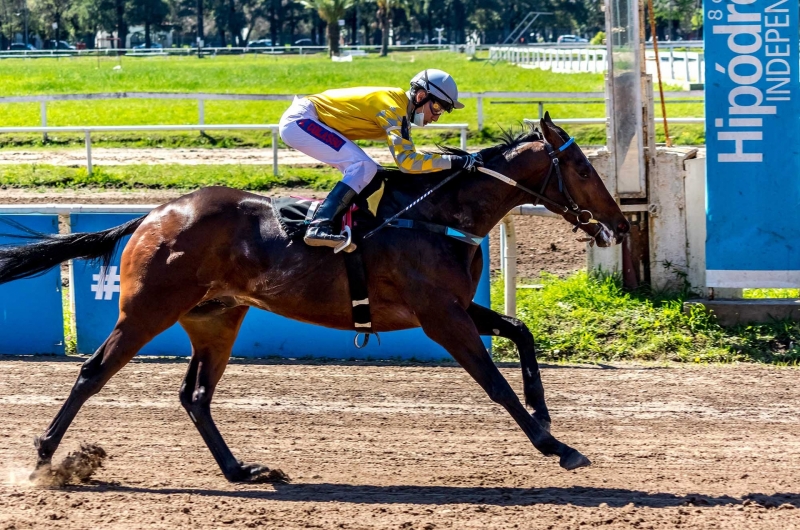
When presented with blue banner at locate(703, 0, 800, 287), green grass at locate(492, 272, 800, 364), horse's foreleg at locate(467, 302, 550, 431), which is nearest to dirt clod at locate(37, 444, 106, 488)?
horse's foreleg at locate(467, 302, 550, 431)

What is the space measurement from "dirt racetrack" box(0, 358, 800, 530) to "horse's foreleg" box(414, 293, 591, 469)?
28 centimetres

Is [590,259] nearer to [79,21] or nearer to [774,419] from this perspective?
[774,419]

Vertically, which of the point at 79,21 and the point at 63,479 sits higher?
the point at 79,21

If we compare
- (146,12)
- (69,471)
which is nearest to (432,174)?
(69,471)

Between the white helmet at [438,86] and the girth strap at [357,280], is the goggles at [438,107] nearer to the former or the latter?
the white helmet at [438,86]

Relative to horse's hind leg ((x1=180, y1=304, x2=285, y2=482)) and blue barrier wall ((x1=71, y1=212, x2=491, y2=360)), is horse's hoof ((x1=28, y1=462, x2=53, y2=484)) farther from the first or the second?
blue barrier wall ((x1=71, y1=212, x2=491, y2=360))

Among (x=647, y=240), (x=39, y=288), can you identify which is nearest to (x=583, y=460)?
(x=647, y=240)

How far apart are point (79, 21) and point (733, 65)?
74420 millimetres

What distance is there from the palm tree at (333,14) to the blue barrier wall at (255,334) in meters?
46.1

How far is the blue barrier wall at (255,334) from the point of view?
807cm

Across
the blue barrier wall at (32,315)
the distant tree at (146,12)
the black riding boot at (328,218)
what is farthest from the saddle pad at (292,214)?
the distant tree at (146,12)

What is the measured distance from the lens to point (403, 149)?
5398 mm

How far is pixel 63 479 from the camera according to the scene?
17.7 ft

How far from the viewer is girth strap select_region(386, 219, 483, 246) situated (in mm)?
5473
